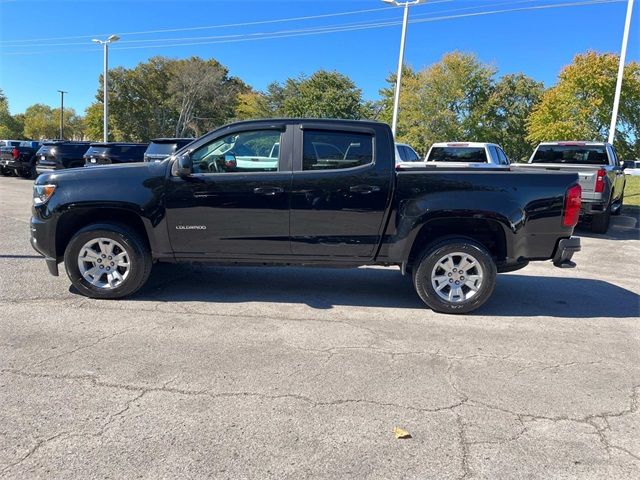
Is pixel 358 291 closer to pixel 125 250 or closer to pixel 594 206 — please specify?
pixel 125 250

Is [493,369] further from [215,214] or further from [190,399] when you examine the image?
[215,214]

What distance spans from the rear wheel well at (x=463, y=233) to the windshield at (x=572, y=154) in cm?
809

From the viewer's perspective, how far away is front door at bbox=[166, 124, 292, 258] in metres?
5.06

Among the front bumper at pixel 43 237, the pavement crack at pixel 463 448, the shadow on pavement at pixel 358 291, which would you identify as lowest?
the pavement crack at pixel 463 448

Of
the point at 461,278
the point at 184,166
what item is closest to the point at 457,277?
the point at 461,278

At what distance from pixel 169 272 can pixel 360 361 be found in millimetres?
3524

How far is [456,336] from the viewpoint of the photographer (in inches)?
180

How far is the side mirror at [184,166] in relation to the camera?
4.87 m

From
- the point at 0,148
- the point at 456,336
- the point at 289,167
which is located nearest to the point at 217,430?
the point at 456,336

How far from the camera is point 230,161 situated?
5160 millimetres

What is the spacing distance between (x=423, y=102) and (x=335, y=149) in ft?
123

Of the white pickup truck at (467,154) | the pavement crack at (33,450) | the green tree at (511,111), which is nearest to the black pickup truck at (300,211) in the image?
the pavement crack at (33,450)

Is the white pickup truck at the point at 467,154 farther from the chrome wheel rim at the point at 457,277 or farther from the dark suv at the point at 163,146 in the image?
the chrome wheel rim at the point at 457,277

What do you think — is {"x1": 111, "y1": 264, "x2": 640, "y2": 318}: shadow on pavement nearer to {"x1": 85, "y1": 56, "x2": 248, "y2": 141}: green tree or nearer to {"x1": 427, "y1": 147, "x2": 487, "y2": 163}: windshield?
{"x1": 427, "y1": 147, "x2": 487, "y2": 163}: windshield
